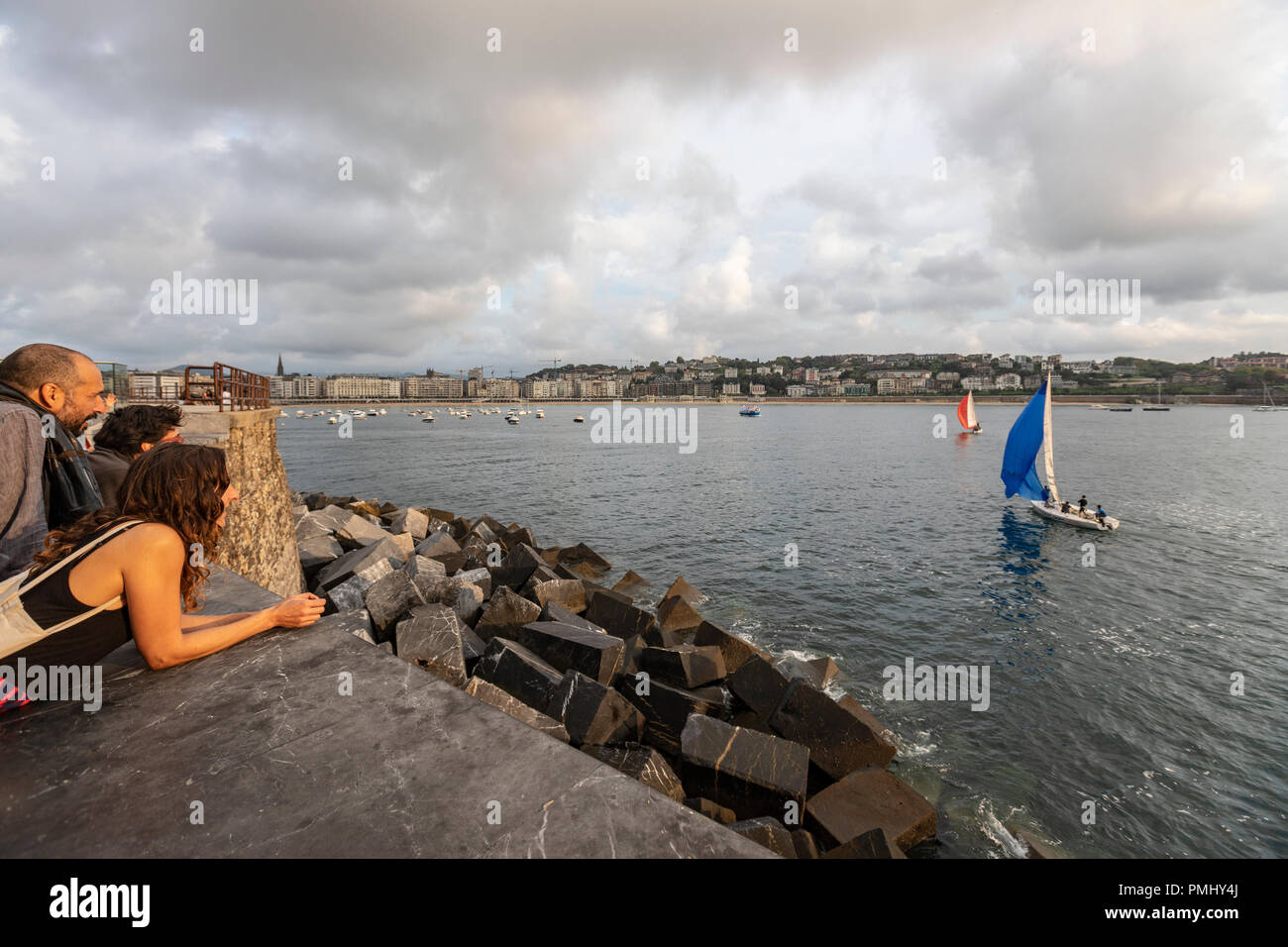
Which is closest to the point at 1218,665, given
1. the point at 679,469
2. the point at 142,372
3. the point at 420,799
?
the point at 420,799

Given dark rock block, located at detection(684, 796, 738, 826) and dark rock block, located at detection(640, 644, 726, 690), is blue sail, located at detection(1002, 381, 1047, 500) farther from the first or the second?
dark rock block, located at detection(684, 796, 738, 826)

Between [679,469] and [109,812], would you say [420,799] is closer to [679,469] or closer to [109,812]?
[109,812]

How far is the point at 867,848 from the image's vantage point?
544 cm

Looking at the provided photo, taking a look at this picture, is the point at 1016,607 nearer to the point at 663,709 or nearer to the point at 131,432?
the point at 663,709

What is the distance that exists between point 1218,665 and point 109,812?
17.2m

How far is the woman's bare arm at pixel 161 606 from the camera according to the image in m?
2.72

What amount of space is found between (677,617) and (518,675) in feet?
18.7

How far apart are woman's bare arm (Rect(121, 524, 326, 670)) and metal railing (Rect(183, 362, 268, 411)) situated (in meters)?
9.95

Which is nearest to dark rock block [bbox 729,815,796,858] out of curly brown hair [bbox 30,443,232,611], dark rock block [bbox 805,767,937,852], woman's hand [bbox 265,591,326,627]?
dark rock block [bbox 805,767,937,852]

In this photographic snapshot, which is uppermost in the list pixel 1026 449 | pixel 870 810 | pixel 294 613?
pixel 1026 449

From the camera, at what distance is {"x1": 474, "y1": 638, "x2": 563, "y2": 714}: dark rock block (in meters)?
6.91

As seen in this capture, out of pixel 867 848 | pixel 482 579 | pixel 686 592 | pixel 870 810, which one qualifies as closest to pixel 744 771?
pixel 867 848

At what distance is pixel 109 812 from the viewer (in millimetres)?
1966

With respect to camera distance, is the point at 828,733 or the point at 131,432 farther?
the point at 828,733
